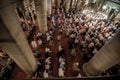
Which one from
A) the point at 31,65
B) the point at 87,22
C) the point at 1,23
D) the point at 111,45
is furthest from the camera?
the point at 87,22

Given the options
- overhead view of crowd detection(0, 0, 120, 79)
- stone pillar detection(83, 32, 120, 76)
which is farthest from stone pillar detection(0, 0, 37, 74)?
stone pillar detection(83, 32, 120, 76)

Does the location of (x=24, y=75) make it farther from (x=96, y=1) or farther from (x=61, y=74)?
(x=96, y=1)

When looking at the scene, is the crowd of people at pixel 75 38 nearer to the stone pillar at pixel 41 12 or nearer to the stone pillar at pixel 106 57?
the stone pillar at pixel 41 12

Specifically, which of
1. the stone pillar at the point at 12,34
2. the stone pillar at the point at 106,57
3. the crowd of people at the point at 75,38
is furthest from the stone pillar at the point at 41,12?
the stone pillar at the point at 106,57

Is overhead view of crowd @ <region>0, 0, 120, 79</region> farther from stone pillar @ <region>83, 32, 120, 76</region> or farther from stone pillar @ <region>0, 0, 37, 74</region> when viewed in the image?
stone pillar @ <region>0, 0, 37, 74</region>

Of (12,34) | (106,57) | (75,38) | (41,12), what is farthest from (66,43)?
(12,34)

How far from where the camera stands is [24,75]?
10.4 m

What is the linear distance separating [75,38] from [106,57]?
20.0ft

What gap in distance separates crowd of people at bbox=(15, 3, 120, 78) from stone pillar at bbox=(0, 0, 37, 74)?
2995mm

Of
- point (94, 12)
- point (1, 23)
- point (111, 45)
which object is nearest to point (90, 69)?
point (111, 45)

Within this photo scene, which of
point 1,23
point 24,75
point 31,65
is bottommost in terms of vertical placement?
point 24,75

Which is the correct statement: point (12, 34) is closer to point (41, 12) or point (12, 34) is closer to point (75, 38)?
point (41, 12)

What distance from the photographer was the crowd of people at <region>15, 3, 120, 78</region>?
10827mm

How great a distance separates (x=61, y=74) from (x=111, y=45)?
175 inches
